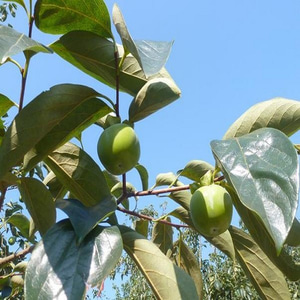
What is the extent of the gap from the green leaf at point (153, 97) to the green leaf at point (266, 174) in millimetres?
258

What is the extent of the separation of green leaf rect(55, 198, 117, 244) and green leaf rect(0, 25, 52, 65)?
0.91 feet

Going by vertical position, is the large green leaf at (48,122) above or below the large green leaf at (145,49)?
below

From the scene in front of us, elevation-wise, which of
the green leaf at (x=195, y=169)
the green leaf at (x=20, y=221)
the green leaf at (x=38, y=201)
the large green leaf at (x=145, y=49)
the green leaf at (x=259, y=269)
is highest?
the large green leaf at (x=145, y=49)

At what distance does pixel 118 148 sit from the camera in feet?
3.15

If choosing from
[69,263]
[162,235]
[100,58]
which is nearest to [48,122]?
[100,58]

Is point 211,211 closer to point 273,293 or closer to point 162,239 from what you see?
point 273,293

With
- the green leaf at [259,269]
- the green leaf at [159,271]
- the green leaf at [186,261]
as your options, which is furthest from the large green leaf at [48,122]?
the green leaf at [186,261]

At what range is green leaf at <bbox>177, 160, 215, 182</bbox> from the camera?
1.23 m

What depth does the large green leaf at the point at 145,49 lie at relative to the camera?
0.83m

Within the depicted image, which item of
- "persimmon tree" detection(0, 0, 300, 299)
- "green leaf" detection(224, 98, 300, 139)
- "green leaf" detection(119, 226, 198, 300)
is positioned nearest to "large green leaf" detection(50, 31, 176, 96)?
"persimmon tree" detection(0, 0, 300, 299)

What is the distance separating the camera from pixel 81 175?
3.60ft

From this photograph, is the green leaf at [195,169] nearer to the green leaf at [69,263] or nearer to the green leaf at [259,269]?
the green leaf at [259,269]

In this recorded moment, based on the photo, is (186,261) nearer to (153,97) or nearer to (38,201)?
(38,201)

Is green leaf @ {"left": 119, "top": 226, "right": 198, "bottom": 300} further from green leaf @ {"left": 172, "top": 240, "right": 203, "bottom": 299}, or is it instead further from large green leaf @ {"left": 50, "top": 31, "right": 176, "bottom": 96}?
green leaf @ {"left": 172, "top": 240, "right": 203, "bottom": 299}
